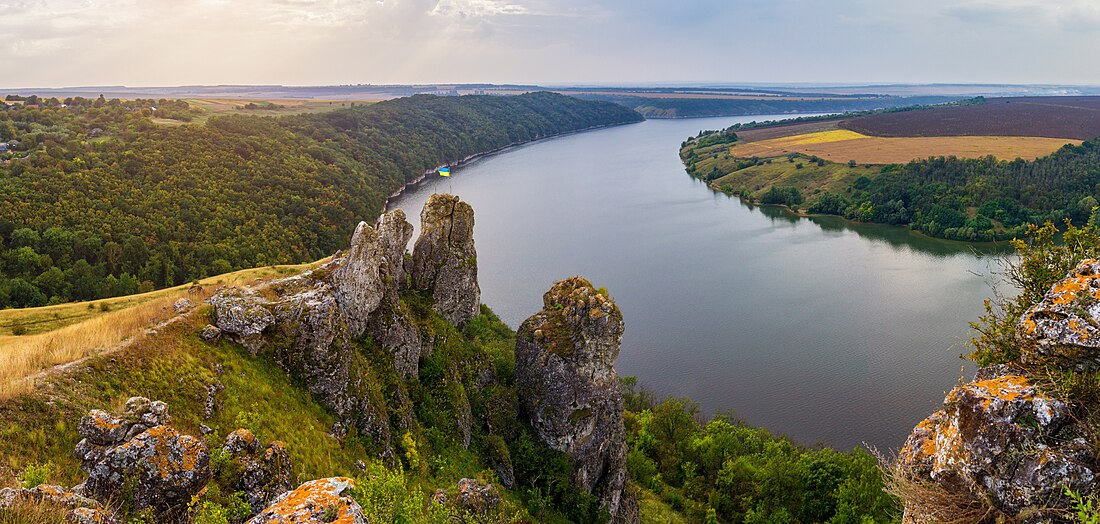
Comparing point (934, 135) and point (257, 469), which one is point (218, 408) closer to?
point (257, 469)

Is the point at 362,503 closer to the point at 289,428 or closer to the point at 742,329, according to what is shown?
the point at 289,428

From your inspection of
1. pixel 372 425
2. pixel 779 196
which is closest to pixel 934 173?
pixel 779 196

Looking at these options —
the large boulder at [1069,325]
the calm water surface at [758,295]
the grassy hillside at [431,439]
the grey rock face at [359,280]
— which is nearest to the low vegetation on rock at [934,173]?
the calm water surface at [758,295]

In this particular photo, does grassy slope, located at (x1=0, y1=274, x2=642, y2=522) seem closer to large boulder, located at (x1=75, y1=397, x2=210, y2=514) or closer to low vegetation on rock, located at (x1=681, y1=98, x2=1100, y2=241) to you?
large boulder, located at (x1=75, y1=397, x2=210, y2=514)

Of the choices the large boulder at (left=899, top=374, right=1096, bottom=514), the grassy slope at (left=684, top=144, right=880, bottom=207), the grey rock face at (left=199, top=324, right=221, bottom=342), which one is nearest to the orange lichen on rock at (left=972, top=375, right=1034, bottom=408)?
the large boulder at (left=899, top=374, right=1096, bottom=514)

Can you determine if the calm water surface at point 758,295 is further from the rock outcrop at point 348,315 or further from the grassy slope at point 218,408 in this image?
the rock outcrop at point 348,315

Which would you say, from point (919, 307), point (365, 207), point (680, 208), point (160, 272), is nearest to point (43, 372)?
point (160, 272)
